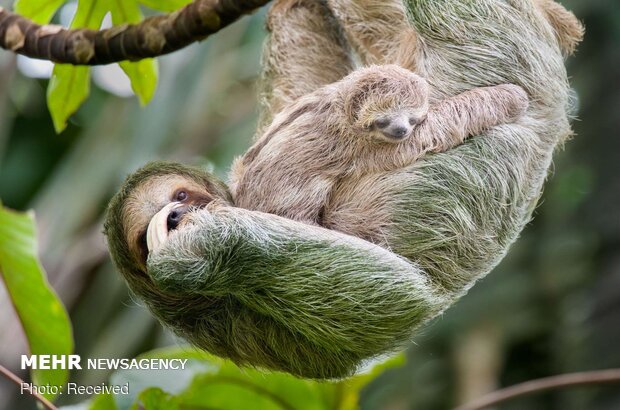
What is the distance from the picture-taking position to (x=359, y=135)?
3.80 m

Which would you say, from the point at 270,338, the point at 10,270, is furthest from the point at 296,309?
the point at 10,270

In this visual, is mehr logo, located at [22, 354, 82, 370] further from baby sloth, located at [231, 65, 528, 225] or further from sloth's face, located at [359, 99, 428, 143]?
sloth's face, located at [359, 99, 428, 143]

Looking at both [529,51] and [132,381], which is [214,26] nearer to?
[529,51]

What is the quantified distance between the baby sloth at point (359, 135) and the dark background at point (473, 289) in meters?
3.40

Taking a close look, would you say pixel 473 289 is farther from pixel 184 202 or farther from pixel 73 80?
pixel 184 202

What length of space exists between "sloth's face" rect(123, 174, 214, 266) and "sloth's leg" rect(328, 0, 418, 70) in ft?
4.90

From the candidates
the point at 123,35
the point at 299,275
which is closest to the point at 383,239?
the point at 299,275

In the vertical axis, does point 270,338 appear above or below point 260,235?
below

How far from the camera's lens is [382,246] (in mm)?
3803

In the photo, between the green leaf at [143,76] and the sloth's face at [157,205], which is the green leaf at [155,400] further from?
the green leaf at [143,76]

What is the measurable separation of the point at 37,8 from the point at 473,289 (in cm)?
557

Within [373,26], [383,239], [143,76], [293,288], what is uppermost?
[373,26]

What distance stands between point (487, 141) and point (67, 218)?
15.4 ft

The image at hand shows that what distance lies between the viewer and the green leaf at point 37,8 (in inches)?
183
